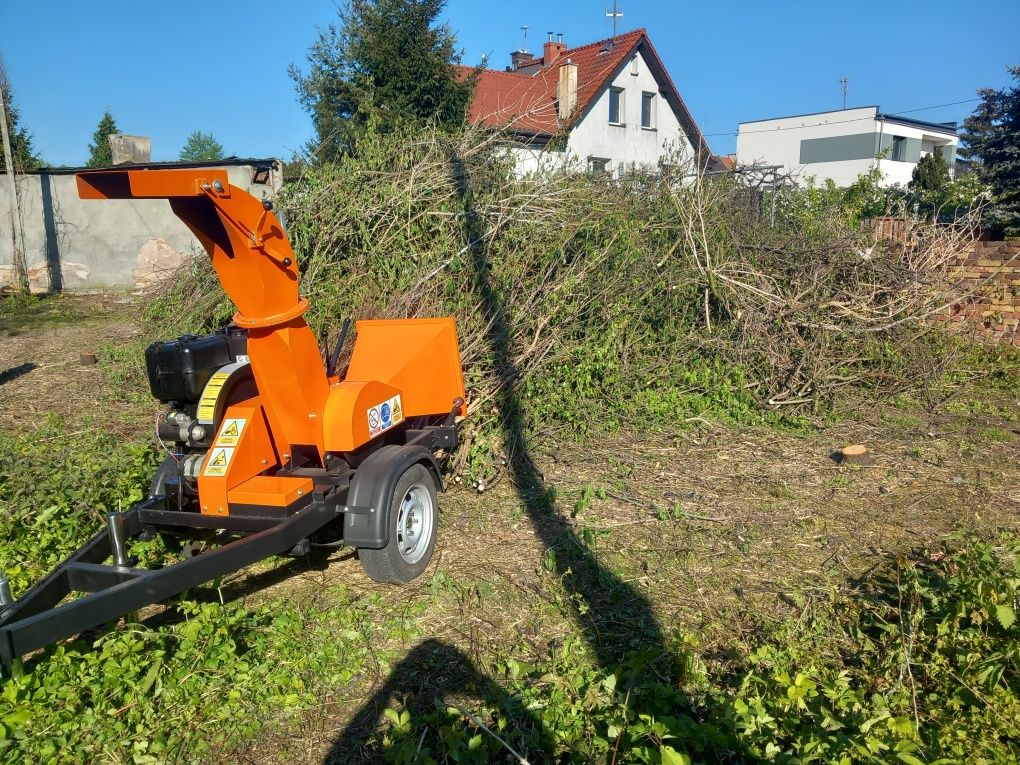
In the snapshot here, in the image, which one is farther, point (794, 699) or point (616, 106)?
point (616, 106)

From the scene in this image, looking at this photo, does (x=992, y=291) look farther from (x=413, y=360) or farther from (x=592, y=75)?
(x=592, y=75)

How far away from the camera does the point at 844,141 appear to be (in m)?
45.6

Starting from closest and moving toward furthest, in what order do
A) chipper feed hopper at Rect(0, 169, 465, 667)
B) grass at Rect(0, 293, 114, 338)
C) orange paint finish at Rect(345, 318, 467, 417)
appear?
chipper feed hopper at Rect(0, 169, 465, 667) < orange paint finish at Rect(345, 318, 467, 417) < grass at Rect(0, 293, 114, 338)

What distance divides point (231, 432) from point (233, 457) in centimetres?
13

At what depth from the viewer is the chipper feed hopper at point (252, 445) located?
3.23 meters

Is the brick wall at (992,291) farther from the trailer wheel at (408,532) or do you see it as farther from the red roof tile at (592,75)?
the red roof tile at (592,75)

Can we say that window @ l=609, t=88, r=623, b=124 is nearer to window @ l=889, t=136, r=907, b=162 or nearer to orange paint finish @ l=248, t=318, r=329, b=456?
window @ l=889, t=136, r=907, b=162

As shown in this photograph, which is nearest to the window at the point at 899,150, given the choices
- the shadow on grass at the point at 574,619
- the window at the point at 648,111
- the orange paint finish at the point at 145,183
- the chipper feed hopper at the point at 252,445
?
the window at the point at 648,111

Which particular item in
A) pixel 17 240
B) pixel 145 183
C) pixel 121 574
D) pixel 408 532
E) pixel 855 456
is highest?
pixel 17 240

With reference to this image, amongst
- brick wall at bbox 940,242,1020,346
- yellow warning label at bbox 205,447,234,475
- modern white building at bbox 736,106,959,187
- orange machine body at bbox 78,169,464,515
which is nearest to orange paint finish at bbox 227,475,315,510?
orange machine body at bbox 78,169,464,515

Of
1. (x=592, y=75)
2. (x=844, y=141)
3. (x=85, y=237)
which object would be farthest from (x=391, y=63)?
(x=844, y=141)

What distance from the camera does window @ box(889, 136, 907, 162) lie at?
46.4m

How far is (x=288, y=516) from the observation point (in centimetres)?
377

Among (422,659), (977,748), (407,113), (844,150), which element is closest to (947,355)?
(977,748)
